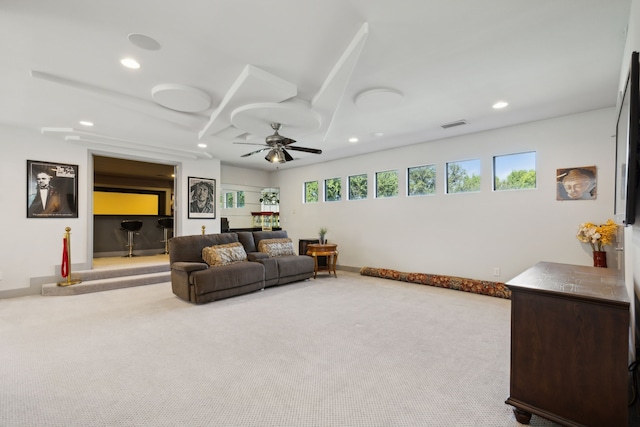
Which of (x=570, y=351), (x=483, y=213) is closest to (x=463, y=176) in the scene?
(x=483, y=213)

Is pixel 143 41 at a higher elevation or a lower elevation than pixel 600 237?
higher

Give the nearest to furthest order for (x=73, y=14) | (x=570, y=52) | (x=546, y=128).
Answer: (x=73, y=14)
(x=570, y=52)
(x=546, y=128)

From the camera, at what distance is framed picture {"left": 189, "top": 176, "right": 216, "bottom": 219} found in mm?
7020

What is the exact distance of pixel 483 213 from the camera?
17.0 ft

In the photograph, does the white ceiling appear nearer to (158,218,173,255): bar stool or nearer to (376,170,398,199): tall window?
(376,170,398,199): tall window

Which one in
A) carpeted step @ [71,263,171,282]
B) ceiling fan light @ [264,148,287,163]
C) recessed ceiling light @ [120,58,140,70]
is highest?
recessed ceiling light @ [120,58,140,70]

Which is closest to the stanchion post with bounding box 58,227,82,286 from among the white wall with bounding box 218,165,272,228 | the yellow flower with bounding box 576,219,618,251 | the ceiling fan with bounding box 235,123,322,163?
the white wall with bounding box 218,165,272,228

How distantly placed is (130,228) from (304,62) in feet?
23.3

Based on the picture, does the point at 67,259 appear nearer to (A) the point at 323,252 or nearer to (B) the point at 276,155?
(B) the point at 276,155

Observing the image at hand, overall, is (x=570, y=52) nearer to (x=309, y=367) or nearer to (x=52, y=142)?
(x=309, y=367)

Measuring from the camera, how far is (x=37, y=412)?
1863 mm

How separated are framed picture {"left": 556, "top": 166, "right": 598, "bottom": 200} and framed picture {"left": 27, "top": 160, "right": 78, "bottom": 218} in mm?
8201

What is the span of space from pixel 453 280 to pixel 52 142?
7.50 metres

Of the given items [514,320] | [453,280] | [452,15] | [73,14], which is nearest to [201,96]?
[73,14]
